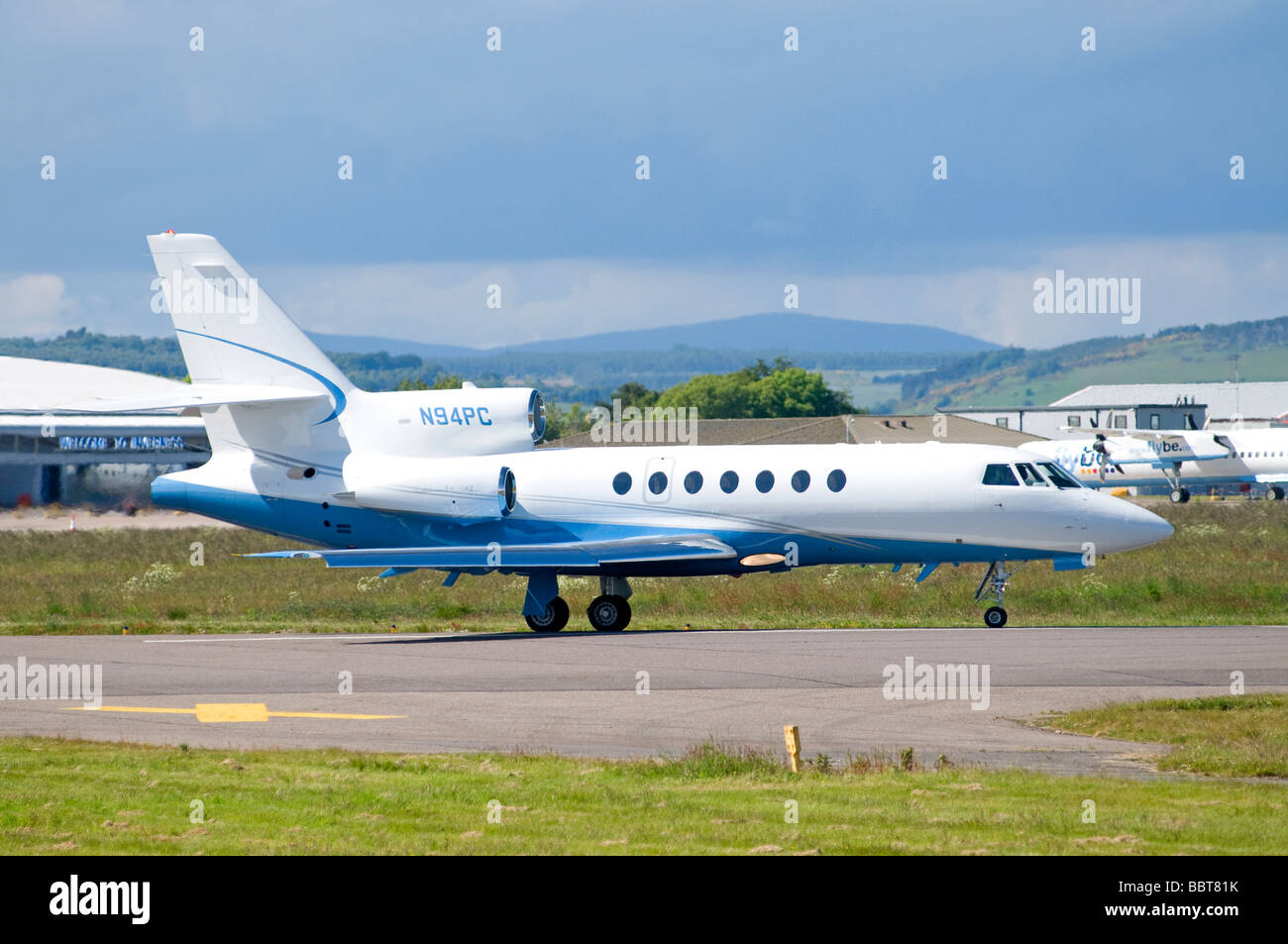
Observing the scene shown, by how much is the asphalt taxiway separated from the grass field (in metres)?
3.51

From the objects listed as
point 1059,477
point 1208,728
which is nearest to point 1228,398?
point 1059,477

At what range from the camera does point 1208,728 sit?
15.8m

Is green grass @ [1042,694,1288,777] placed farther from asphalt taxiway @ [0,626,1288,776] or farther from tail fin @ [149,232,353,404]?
tail fin @ [149,232,353,404]

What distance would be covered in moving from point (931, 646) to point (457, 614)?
12926 millimetres

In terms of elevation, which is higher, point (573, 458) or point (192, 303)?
point (192, 303)

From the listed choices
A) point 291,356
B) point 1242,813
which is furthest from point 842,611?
point 1242,813

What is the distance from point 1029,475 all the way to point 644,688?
1165 cm

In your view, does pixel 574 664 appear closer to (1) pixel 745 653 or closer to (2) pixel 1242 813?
(1) pixel 745 653

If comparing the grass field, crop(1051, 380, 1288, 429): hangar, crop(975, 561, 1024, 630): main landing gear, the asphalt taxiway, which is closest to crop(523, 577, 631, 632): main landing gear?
the asphalt taxiway

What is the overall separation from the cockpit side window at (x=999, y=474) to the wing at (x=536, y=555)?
498 centimetres

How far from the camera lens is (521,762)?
14.2m

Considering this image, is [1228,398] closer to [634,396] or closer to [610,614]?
[634,396]

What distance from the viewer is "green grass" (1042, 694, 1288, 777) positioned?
13641 mm

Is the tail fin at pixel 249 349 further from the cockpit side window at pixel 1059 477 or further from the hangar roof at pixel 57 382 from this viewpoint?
the hangar roof at pixel 57 382
